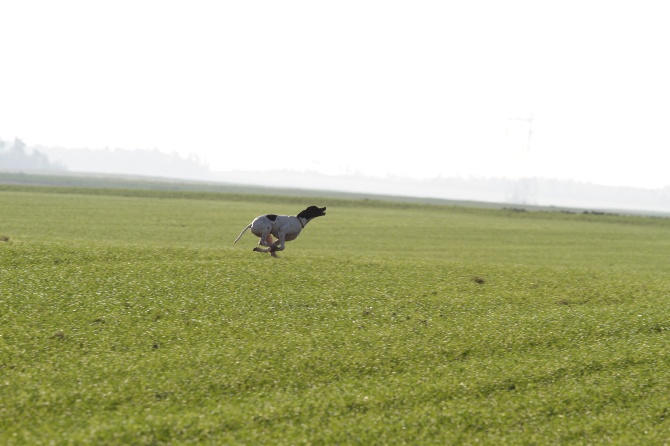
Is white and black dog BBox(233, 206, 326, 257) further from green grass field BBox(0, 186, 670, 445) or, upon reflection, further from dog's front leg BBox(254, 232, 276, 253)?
green grass field BBox(0, 186, 670, 445)

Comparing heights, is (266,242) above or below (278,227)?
below

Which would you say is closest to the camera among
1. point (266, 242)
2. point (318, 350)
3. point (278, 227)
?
point (318, 350)

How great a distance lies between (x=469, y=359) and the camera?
8523 mm

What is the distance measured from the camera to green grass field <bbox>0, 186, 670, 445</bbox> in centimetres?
667

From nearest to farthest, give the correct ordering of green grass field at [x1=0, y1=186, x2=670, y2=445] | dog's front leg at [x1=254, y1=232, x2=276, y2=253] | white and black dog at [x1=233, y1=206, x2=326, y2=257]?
green grass field at [x1=0, y1=186, x2=670, y2=445]
white and black dog at [x1=233, y1=206, x2=326, y2=257]
dog's front leg at [x1=254, y1=232, x2=276, y2=253]

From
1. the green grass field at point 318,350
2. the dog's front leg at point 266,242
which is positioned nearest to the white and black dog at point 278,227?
the dog's front leg at point 266,242

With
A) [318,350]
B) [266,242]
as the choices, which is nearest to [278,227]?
[266,242]

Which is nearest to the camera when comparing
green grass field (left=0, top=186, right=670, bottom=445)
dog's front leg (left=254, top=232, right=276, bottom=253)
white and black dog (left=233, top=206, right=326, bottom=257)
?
green grass field (left=0, top=186, right=670, bottom=445)

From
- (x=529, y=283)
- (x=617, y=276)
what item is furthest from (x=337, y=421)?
(x=617, y=276)

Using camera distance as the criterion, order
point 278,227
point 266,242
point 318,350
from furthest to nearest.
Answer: point 266,242 < point 278,227 < point 318,350

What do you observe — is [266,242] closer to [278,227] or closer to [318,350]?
[278,227]

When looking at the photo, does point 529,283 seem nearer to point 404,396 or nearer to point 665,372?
point 665,372

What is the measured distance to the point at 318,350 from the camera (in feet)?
27.6

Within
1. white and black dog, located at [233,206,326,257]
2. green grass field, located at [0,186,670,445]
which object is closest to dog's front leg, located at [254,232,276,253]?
white and black dog, located at [233,206,326,257]
